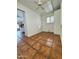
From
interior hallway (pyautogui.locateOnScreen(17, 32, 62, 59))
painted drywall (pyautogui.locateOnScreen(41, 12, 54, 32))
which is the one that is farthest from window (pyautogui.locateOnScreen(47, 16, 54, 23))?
interior hallway (pyautogui.locateOnScreen(17, 32, 62, 59))

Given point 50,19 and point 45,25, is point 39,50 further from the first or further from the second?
point 45,25

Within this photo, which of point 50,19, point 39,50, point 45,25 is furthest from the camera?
point 45,25

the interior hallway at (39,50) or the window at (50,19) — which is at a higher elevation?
the window at (50,19)

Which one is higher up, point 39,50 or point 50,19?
point 50,19

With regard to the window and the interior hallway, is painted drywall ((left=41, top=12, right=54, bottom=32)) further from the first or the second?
the interior hallway

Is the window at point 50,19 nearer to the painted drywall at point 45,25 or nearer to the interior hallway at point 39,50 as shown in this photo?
the painted drywall at point 45,25

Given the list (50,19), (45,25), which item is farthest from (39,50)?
(45,25)

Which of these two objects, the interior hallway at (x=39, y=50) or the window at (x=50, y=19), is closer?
the interior hallway at (x=39, y=50)

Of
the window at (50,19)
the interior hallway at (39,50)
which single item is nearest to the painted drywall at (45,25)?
the window at (50,19)

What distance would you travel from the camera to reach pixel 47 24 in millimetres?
8570
